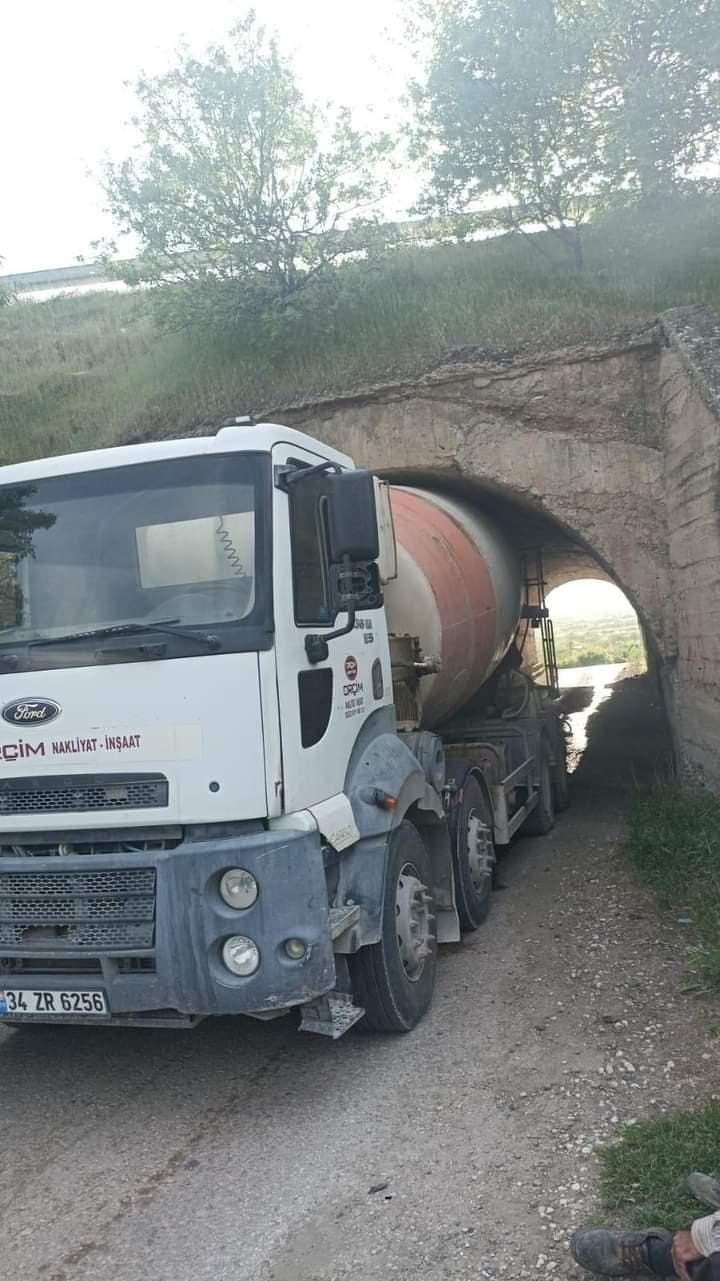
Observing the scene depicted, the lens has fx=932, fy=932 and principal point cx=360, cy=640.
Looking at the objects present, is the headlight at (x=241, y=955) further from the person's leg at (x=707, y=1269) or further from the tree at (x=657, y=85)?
the tree at (x=657, y=85)

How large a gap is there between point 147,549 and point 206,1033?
2.82 meters

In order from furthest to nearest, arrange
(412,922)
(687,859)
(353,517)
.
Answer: (687,859) < (412,922) < (353,517)

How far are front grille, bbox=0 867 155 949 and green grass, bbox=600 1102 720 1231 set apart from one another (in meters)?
2.03

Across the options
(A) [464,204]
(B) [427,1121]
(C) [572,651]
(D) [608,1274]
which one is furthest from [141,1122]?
(C) [572,651]

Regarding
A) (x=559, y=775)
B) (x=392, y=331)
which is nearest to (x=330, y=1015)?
(x=559, y=775)

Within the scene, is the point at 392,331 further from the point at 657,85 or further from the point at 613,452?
Result: the point at 657,85

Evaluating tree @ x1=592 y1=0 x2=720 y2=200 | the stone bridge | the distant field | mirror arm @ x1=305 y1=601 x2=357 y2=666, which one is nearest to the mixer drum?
the stone bridge

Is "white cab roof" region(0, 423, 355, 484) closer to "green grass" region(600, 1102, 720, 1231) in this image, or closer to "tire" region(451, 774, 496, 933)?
"tire" region(451, 774, 496, 933)

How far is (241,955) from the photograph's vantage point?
3912 mm

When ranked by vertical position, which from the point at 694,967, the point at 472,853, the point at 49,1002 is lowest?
the point at 694,967

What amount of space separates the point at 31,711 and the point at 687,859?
506cm

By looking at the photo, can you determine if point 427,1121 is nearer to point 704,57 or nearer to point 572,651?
point 704,57

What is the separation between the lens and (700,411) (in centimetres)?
789

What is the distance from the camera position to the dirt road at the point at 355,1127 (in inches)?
130
